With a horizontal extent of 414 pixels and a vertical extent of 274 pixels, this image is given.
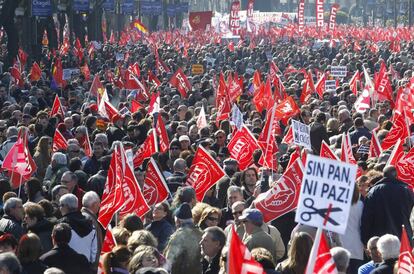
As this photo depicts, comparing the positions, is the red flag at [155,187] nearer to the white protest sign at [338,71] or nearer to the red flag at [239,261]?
the red flag at [239,261]

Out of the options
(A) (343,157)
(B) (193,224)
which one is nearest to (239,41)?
(A) (343,157)

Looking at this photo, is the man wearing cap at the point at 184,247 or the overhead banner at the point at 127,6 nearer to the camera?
the man wearing cap at the point at 184,247

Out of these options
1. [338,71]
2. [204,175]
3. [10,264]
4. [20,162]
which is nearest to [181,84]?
[338,71]

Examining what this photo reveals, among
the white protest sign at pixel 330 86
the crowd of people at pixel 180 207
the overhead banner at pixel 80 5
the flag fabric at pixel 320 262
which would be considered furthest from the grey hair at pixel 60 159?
the overhead banner at pixel 80 5

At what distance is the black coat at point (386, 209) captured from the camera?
1223 centimetres

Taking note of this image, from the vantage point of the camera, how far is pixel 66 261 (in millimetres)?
10273

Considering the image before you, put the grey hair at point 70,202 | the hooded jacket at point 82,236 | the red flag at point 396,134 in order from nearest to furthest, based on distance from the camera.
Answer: the hooded jacket at point 82,236, the grey hair at point 70,202, the red flag at point 396,134

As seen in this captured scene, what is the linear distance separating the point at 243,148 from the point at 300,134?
70cm

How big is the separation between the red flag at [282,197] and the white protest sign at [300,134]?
11.7ft

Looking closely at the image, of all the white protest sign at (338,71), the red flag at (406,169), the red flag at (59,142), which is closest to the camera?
the red flag at (406,169)

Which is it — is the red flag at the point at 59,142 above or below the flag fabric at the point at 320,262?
below

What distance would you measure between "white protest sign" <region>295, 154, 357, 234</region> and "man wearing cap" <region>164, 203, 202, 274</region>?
5.63 ft

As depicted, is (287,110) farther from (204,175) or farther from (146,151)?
(204,175)

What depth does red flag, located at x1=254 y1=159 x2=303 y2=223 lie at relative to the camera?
40.5ft
